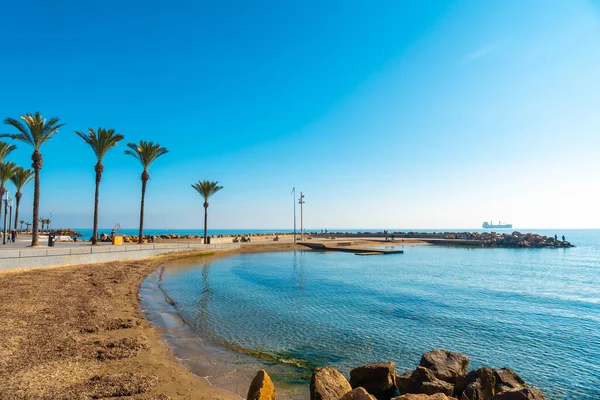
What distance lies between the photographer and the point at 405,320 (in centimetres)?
1462

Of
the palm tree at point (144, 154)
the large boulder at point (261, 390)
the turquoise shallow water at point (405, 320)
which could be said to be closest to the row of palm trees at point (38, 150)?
→ the palm tree at point (144, 154)

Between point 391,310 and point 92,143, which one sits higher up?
point 92,143

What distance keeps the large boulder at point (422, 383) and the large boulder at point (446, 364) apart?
37cm

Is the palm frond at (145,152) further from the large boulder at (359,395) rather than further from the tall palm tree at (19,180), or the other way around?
the large boulder at (359,395)

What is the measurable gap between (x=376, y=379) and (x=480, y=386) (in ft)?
7.57

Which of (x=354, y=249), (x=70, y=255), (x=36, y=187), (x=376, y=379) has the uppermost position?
(x=36, y=187)

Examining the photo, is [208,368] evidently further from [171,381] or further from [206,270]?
[206,270]

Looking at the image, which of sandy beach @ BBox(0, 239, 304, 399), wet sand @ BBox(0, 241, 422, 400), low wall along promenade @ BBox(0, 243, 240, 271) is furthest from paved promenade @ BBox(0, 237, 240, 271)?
wet sand @ BBox(0, 241, 422, 400)

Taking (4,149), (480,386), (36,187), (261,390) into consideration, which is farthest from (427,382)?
(4,149)

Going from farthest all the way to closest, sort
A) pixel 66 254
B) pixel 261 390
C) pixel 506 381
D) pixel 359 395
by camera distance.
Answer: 1. pixel 66 254
2. pixel 506 381
3. pixel 261 390
4. pixel 359 395

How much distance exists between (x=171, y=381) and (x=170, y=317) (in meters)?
7.22

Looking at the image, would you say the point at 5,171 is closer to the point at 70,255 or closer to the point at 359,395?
the point at 70,255

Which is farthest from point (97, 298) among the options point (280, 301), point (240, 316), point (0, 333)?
point (280, 301)

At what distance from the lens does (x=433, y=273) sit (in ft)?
102
